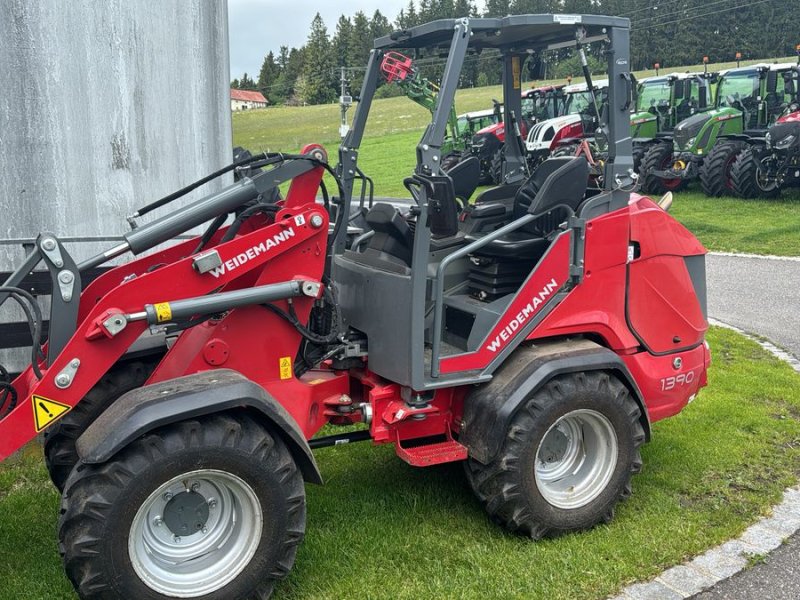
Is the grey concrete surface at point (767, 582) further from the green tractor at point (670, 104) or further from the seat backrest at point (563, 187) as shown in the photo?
the green tractor at point (670, 104)

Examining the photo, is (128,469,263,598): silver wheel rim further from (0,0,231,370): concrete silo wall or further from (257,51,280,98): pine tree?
(257,51,280,98): pine tree

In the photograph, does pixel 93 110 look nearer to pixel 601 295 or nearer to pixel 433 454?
pixel 433 454

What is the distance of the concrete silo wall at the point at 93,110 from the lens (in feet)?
19.4

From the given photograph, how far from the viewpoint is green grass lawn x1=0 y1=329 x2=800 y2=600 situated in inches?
156

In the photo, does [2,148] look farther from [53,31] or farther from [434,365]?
[434,365]

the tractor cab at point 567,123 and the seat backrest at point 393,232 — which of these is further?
the tractor cab at point 567,123

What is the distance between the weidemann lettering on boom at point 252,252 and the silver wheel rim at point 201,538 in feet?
3.20

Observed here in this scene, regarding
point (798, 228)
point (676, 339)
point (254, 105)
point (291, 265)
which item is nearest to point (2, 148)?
point (291, 265)

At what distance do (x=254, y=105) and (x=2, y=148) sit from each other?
87.8 m

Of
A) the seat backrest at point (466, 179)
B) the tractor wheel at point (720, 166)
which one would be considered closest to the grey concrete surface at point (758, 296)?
the seat backrest at point (466, 179)

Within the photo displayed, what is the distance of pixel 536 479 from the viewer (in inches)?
170

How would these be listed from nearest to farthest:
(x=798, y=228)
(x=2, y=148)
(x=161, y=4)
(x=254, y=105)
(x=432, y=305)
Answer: (x=432, y=305) → (x=2, y=148) → (x=161, y=4) → (x=798, y=228) → (x=254, y=105)

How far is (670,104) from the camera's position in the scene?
69.6ft

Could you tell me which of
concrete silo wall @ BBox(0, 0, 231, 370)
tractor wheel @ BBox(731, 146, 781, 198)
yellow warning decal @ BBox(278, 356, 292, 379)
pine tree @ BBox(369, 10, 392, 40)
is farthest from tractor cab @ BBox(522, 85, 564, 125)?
yellow warning decal @ BBox(278, 356, 292, 379)
